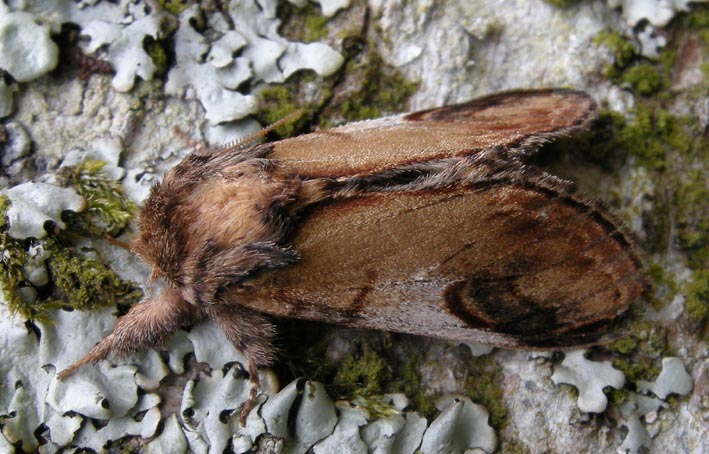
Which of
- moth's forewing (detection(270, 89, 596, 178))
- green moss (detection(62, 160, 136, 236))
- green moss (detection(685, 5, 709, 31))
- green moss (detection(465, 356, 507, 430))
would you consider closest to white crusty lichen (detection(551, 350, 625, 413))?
green moss (detection(465, 356, 507, 430))

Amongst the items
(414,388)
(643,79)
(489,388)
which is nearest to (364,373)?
(414,388)

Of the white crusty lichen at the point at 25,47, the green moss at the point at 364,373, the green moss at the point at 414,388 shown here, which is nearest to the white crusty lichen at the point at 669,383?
the green moss at the point at 414,388

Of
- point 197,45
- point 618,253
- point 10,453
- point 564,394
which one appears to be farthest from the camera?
point 197,45

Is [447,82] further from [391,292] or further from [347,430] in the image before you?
[347,430]

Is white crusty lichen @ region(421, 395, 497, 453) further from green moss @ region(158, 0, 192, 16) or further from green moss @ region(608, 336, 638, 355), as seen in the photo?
green moss @ region(158, 0, 192, 16)

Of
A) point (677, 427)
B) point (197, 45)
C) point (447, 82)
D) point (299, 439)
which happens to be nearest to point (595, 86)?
point (447, 82)

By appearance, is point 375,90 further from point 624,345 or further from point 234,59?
point 624,345

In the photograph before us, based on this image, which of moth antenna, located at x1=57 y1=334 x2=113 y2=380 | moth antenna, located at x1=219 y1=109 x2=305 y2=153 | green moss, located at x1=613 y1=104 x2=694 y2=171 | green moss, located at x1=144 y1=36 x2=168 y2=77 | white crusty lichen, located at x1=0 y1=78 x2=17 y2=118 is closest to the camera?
moth antenna, located at x1=57 y1=334 x2=113 y2=380
